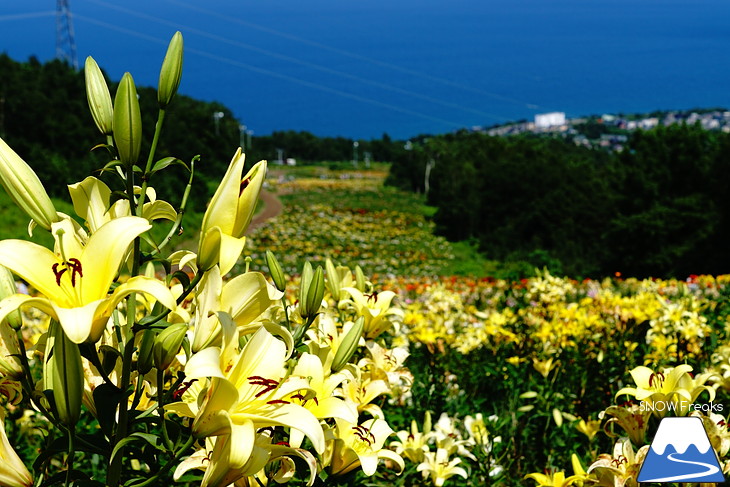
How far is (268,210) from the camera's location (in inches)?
1095

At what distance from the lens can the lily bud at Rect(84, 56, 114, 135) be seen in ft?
3.58

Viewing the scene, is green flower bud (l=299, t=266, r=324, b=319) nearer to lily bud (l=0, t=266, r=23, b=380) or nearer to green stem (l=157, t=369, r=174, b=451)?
green stem (l=157, t=369, r=174, b=451)

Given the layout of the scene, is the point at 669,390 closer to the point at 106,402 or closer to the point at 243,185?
the point at 243,185

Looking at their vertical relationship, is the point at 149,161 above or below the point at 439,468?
above

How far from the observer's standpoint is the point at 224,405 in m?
0.90

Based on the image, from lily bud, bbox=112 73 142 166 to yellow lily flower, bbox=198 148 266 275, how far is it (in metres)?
0.16

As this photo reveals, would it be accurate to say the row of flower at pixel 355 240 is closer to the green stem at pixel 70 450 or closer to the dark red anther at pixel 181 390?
the dark red anther at pixel 181 390

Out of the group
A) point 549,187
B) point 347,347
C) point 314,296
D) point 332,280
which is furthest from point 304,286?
point 549,187

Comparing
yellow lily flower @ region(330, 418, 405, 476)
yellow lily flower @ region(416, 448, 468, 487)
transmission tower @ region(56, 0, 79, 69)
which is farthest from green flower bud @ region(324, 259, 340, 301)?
transmission tower @ region(56, 0, 79, 69)

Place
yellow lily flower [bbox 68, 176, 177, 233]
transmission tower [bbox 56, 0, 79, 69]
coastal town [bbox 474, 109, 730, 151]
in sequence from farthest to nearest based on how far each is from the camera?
coastal town [bbox 474, 109, 730, 151] → transmission tower [bbox 56, 0, 79, 69] → yellow lily flower [bbox 68, 176, 177, 233]

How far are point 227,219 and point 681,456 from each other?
44.6 inches

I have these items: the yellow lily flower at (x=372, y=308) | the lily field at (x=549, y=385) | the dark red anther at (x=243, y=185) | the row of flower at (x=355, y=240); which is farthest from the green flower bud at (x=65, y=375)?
the row of flower at (x=355, y=240)

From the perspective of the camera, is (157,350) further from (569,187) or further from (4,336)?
(569,187)

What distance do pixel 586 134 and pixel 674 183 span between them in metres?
73.7
